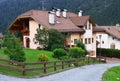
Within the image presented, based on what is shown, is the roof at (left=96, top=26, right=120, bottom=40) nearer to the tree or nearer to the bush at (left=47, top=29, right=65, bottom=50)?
the tree

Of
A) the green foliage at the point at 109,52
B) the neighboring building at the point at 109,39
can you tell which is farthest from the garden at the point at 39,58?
the neighboring building at the point at 109,39

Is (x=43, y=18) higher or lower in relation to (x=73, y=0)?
lower

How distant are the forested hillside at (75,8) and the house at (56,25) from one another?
7144cm

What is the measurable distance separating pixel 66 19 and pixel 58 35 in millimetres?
11491

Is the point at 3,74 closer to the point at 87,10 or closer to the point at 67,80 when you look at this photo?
the point at 67,80

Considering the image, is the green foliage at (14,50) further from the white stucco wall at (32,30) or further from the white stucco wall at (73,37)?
the white stucco wall at (73,37)

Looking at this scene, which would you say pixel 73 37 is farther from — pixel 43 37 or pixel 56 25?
pixel 43 37

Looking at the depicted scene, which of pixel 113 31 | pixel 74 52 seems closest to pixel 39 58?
pixel 74 52

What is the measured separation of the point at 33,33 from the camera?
49.9m

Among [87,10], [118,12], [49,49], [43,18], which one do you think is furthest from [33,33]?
[87,10]

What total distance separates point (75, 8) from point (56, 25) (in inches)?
3761

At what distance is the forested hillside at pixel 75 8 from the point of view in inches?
5118

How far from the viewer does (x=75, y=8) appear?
14362 centimetres

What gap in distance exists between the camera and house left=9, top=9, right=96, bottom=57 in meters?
48.4
